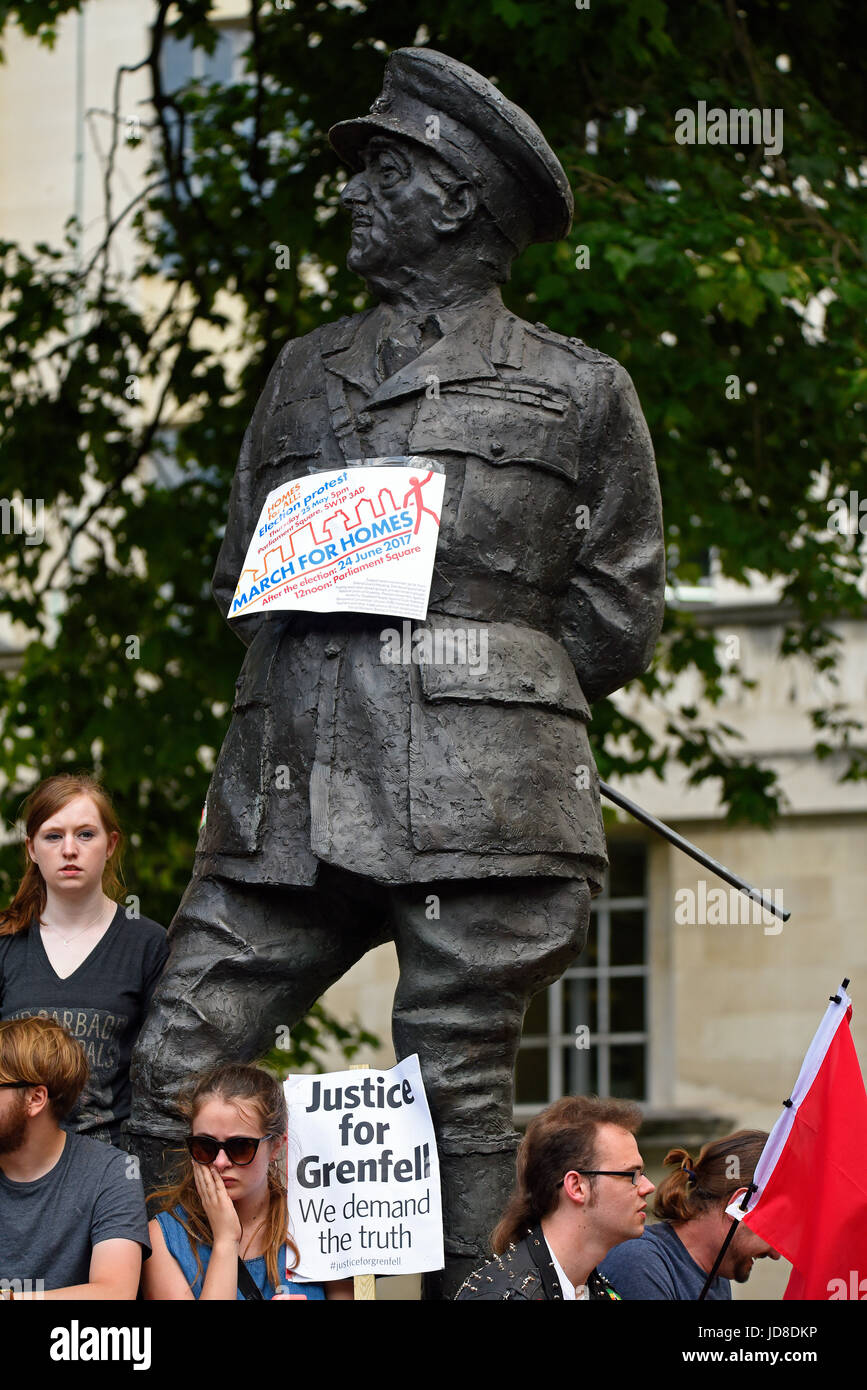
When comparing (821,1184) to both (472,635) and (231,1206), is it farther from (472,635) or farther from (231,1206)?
(472,635)

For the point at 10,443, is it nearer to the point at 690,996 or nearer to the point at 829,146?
the point at 829,146

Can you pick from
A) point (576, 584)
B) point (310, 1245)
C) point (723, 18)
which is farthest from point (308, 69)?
point (310, 1245)

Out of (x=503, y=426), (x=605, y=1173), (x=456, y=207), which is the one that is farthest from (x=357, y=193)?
(x=605, y=1173)

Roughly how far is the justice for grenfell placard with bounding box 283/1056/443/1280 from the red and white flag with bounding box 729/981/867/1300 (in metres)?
0.72

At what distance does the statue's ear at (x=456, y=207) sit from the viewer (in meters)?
6.24

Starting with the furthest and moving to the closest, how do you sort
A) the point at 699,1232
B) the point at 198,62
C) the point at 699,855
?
the point at 198,62
the point at 699,855
the point at 699,1232

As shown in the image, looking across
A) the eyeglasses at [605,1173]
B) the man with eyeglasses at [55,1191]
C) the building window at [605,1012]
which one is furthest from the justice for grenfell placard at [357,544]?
the building window at [605,1012]

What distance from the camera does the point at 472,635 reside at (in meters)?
6.00

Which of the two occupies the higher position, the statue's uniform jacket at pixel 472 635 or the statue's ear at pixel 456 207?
the statue's ear at pixel 456 207

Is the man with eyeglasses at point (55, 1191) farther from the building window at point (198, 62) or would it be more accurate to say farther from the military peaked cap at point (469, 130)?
the building window at point (198, 62)

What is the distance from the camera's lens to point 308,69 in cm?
1206

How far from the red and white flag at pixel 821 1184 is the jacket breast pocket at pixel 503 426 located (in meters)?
1.51

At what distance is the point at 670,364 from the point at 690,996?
24.9 ft

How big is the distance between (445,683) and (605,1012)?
13.0 meters
